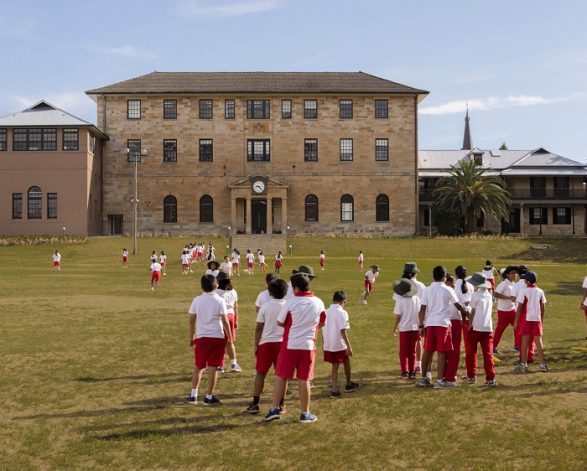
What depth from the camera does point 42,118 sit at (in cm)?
5534

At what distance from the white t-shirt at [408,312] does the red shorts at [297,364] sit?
9.39 feet

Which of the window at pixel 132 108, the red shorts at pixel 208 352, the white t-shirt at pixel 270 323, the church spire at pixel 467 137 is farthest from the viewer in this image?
the church spire at pixel 467 137

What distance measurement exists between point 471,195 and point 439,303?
48.1 metres

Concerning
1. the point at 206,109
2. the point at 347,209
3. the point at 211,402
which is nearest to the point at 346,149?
the point at 347,209

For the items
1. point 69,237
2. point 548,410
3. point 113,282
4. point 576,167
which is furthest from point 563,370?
point 576,167

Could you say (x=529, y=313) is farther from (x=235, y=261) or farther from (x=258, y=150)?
(x=258, y=150)

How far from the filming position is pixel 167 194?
58.5m

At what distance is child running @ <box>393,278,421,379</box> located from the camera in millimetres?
10383

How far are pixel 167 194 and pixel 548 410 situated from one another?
173 ft

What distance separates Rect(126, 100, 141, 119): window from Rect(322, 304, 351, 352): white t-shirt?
53264mm

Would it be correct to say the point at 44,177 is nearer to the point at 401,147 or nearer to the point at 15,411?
the point at 401,147

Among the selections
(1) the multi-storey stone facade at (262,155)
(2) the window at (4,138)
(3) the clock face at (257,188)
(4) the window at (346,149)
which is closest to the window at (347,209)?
(1) the multi-storey stone facade at (262,155)

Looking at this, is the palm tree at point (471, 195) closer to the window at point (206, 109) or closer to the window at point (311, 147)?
the window at point (311, 147)

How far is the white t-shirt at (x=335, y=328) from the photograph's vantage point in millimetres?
9270
